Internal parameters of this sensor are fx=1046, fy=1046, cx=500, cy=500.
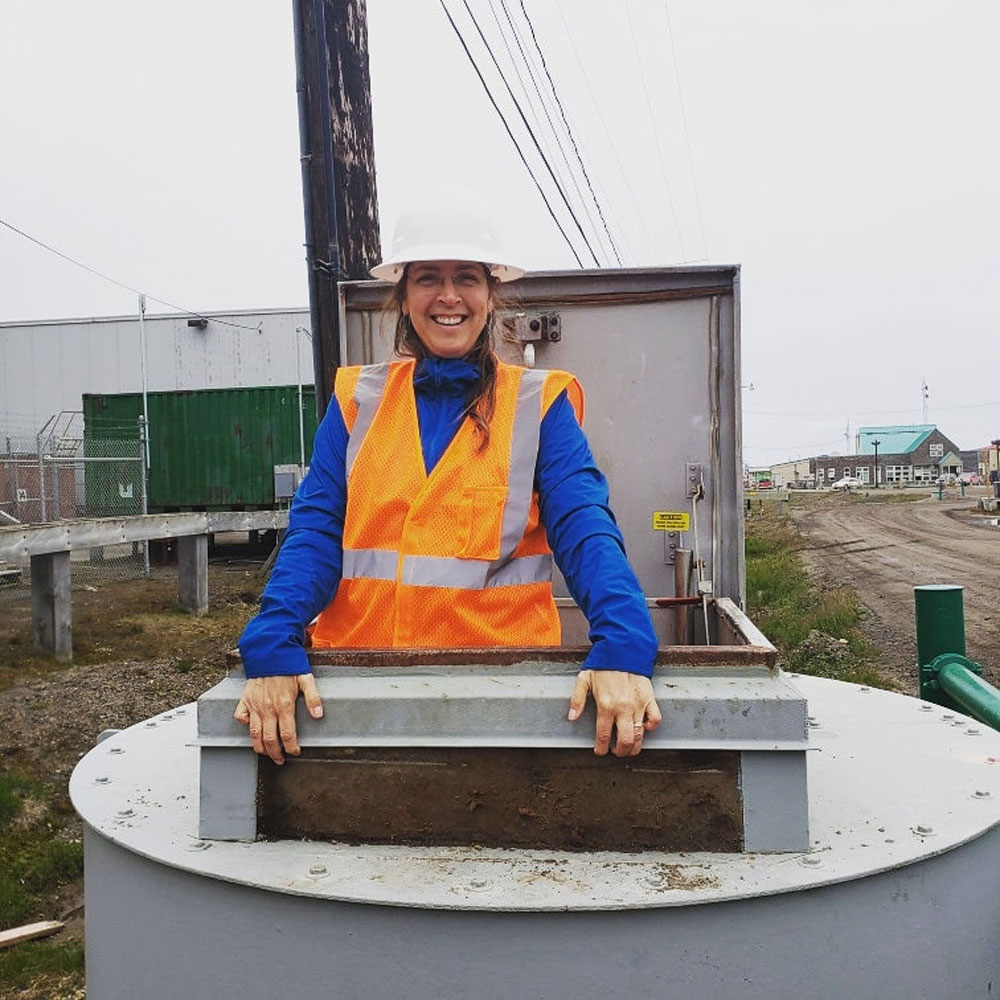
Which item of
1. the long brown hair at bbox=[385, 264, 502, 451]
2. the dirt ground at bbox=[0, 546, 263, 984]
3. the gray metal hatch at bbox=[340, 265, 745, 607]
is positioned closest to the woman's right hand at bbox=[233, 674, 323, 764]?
the long brown hair at bbox=[385, 264, 502, 451]

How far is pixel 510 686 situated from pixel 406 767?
0.76ft

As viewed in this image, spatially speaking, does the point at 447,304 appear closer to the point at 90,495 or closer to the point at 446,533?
the point at 446,533

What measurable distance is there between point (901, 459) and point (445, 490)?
106 m

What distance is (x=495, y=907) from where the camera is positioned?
1.57 meters

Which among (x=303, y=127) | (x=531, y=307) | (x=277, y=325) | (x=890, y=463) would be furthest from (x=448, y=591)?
(x=890, y=463)

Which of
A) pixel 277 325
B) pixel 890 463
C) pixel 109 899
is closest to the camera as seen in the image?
pixel 109 899

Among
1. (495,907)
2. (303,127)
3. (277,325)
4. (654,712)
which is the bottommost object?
(495,907)

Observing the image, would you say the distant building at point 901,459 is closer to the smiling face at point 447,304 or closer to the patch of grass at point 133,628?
the patch of grass at point 133,628

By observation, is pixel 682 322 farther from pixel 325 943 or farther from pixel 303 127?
pixel 325 943

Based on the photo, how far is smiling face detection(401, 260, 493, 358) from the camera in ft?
7.50

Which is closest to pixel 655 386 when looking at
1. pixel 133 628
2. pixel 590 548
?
pixel 590 548

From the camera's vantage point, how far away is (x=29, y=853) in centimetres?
533

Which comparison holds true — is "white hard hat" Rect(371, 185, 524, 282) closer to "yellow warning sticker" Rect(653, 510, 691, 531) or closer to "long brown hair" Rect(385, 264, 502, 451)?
"long brown hair" Rect(385, 264, 502, 451)

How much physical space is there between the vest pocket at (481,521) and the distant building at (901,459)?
318ft
